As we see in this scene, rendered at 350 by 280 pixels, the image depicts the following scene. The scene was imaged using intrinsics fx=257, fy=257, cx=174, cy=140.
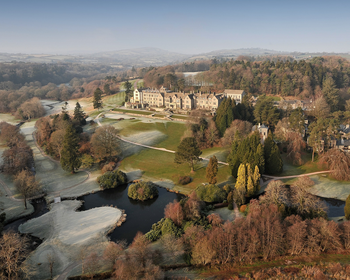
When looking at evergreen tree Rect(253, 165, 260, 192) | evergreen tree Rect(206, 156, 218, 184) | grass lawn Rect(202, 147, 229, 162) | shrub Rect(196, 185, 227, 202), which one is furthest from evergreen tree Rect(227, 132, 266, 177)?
shrub Rect(196, 185, 227, 202)

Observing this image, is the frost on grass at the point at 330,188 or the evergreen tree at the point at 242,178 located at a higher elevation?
the evergreen tree at the point at 242,178

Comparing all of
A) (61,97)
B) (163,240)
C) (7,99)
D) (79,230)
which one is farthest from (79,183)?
(61,97)

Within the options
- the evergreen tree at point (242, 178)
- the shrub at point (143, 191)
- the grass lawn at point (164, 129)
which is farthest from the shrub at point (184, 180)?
the grass lawn at point (164, 129)

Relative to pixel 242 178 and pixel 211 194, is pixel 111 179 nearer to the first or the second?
pixel 211 194

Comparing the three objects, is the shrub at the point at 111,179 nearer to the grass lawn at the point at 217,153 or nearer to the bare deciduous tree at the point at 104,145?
the bare deciduous tree at the point at 104,145

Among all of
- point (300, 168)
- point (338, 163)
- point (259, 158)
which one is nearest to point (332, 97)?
point (300, 168)

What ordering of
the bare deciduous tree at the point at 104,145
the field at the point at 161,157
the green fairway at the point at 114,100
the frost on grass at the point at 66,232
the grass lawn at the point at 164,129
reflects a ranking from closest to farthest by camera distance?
the frost on grass at the point at 66,232, the field at the point at 161,157, the bare deciduous tree at the point at 104,145, the grass lawn at the point at 164,129, the green fairway at the point at 114,100
